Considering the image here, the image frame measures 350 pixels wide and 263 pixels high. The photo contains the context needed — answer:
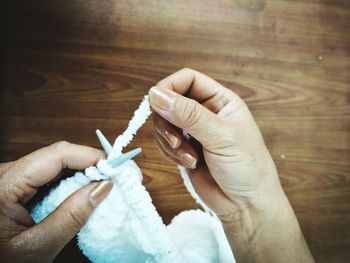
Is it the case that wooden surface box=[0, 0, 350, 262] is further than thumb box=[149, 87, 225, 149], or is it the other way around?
wooden surface box=[0, 0, 350, 262]

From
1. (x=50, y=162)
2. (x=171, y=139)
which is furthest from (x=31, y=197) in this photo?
(x=171, y=139)

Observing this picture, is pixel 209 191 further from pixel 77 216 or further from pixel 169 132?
pixel 77 216

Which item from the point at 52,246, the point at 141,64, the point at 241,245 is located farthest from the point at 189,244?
the point at 141,64

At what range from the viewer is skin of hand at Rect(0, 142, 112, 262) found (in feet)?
1.57

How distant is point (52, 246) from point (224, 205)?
32 cm

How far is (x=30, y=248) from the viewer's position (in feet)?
1.56

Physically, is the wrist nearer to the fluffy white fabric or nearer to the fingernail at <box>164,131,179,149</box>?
the fluffy white fabric

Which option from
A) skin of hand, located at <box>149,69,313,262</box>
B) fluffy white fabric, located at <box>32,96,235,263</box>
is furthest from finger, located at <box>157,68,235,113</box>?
fluffy white fabric, located at <box>32,96,235,263</box>

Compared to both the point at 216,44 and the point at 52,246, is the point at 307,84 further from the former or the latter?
the point at 52,246


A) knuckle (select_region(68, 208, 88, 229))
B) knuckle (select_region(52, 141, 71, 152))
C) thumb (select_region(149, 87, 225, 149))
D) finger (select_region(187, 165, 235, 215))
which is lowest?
finger (select_region(187, 165, 235, 215))

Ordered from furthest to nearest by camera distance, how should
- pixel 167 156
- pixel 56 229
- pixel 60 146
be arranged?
pixel 167 156, pixel 60 146, pixel 56 229

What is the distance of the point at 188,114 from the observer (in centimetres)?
51

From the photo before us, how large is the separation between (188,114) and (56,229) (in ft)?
0.85

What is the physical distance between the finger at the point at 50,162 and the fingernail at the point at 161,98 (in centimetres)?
15
